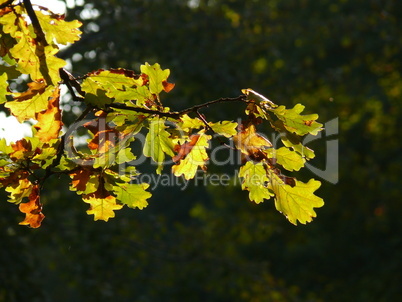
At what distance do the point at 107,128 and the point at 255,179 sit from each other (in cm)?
47

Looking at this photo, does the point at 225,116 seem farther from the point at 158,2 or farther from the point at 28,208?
the point at 28,208

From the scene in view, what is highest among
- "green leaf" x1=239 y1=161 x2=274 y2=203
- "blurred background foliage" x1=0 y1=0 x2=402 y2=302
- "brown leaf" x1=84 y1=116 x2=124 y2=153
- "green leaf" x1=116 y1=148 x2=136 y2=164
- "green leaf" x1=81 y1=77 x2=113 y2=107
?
"blurred background foliage" x1=0 y1=0 x2=402 y2=302

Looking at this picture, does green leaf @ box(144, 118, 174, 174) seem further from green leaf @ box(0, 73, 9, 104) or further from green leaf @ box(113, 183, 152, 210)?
green leaf @ box(0, 73, 9, 104)

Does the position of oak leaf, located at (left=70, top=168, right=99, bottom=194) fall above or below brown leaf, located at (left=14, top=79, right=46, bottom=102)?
below

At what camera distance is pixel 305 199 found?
1.87 metres

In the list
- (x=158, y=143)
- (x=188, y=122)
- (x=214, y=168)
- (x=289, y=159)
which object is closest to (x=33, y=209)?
(x=158, y=143)

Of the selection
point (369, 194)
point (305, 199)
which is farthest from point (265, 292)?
point (369, 194)

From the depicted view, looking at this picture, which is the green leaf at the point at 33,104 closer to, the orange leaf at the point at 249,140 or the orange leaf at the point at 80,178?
the orange leaf at the point at 80,178

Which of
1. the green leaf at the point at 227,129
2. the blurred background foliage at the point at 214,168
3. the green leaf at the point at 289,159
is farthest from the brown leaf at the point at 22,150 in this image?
the blurred background foliage at the point at 214,168

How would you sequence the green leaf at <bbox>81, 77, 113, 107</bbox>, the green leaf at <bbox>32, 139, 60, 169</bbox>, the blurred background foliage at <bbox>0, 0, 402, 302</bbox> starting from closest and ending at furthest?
the green leaf at <bbox>81, 77, 113, 107</bbox>, the green leaf at <bbox>32, 139, 60, 169</bbox>, the blurred background foliage at <bbox>0, 0, 402, 302</bbox>

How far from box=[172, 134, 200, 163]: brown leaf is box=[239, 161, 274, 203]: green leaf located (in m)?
0.17

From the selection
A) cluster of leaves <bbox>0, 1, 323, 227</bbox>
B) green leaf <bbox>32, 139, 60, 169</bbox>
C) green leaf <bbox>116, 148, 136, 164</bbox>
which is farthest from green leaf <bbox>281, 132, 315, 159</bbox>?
green leaf <bbox>32, 139, 60, 169</bbox>

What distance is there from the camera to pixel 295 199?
73.4 inches

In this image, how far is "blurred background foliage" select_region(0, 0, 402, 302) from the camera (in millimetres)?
5988
